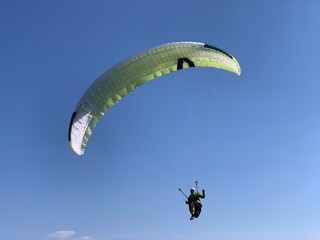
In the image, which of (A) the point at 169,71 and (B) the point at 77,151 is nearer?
(B) the point at 77,151

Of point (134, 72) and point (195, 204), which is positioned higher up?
point (134, 72)

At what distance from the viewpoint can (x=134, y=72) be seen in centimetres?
2530

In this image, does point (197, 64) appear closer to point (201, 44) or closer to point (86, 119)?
point (201, 44)

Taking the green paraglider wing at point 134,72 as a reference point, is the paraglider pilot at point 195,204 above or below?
below

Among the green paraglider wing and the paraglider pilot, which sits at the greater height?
the green paraglider wing

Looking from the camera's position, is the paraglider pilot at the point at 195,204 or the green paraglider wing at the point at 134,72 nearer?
the green paraglider wing at the point at 134,72

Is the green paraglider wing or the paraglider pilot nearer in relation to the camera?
the green paraglider wing

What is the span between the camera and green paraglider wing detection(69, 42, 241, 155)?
24.7 metres

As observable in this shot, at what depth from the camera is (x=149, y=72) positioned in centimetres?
2580

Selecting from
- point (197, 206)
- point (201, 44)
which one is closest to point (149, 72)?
point (201, 44)

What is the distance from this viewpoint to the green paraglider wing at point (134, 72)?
973 inches

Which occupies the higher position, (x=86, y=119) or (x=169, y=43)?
(x=169, y=43)

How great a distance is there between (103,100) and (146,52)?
10.3 ft

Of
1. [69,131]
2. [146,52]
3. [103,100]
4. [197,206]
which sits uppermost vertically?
[146,52]
